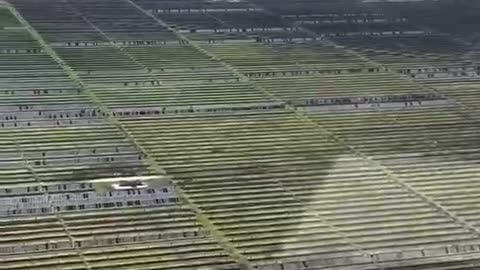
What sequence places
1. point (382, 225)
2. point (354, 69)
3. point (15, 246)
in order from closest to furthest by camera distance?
point (15, 246) → point (382, 225) → point (354, 69)

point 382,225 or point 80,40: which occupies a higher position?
point 80,40

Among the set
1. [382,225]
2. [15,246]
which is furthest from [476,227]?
[15,246]

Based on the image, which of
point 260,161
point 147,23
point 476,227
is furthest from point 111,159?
point 147,23

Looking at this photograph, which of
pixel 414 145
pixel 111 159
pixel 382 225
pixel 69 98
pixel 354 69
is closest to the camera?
pixel 382 225

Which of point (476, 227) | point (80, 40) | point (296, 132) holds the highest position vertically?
point (80, 40)

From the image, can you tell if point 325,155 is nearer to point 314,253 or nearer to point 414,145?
point 414,145

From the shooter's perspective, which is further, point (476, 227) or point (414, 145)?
point (414, 145)
